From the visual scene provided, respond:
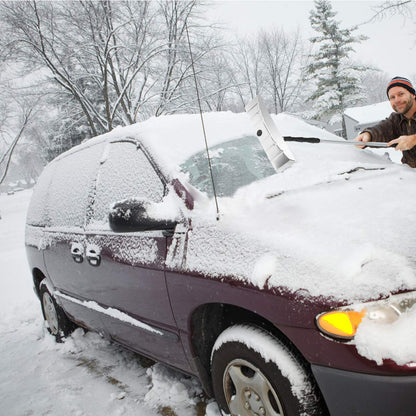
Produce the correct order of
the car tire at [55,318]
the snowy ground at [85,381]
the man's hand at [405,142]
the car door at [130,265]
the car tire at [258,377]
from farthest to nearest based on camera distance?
the car tire at [55,318] < the man's hand at [405,142] < the snowy ground at [85,381] < the car door at [130,265] < the car tire at [258,377]

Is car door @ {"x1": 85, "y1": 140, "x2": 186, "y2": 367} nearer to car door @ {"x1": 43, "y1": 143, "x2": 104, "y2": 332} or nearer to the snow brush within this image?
car door @ {"x1": 43, "y1": 143, "x2": 104, "y2": 332}

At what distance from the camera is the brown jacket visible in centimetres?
296

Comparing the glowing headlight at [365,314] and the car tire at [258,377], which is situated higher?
the glowing headlight at [365,314]

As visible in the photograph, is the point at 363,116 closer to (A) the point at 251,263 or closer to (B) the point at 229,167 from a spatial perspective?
(B) the point at 229,167

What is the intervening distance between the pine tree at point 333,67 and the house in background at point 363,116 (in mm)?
13857

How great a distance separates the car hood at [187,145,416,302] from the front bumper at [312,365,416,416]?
268 millimetres

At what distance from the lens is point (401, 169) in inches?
83.5

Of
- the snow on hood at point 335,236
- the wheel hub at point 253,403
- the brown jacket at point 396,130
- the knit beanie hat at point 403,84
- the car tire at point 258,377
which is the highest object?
the knit beanie hat at point 403,84

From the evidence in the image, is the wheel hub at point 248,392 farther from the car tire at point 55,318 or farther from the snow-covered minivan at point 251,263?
the car tire at point 55,318

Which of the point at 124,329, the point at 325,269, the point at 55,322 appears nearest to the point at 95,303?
the point at 124,329

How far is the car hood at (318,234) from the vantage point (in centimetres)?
117

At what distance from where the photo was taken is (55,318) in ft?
11.6

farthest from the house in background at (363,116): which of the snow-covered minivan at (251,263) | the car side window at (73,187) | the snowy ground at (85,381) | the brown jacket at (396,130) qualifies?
the snow-covered minivan at (251,263)

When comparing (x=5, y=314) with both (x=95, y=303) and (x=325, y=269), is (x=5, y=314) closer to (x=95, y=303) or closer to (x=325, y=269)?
(x=95, y=303)
